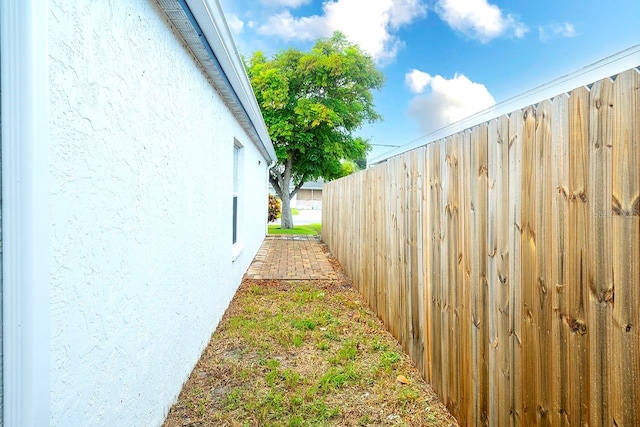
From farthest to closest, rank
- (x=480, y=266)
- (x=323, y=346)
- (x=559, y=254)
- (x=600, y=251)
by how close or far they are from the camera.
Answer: (x=323, y=346)
(x=480, y=266)
(x=559, y=254)
(x=600, y=251)

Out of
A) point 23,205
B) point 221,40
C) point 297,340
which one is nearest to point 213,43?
point 221,40

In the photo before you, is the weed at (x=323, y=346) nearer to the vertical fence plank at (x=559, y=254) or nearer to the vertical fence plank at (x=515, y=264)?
the vertical fence plank at (x=515, y=264)

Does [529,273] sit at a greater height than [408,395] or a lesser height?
greater

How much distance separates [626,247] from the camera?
1372 mm

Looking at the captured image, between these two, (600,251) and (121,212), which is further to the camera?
(121,212)

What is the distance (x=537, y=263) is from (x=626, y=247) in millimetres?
478

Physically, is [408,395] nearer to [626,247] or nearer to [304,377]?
[304,377]

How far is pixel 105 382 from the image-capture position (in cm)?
176

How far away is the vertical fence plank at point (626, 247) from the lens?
133 cm

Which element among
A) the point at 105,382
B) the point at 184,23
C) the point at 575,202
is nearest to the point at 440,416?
the point at 575,202

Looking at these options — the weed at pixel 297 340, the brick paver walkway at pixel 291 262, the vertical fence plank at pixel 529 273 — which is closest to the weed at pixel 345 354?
the weed at pixel 297 340

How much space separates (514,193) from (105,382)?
223 centimetres

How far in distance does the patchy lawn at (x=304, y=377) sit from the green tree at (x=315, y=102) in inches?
518

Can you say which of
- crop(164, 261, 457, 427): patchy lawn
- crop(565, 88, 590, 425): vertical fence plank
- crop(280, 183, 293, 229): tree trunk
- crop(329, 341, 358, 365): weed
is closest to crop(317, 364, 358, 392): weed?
crop(164, 261, 457, 427): patchy lawn
